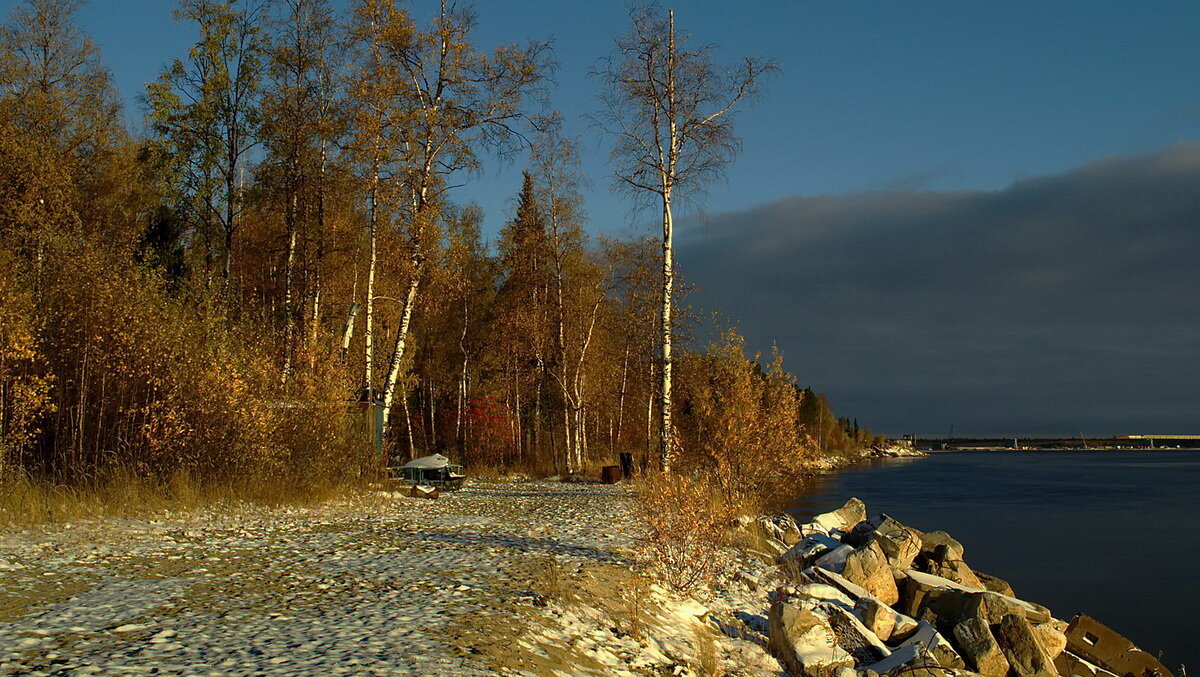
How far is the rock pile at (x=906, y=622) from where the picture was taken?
899cm

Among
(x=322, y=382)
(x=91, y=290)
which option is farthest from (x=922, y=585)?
(x=91, y=290)

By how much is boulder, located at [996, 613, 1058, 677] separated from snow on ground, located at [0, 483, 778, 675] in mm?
3681

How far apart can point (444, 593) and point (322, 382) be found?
11.4m

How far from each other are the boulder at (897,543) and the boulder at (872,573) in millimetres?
1504

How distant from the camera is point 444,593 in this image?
8227 mm

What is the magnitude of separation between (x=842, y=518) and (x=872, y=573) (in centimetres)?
720

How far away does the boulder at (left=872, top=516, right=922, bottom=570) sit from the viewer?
15.2m

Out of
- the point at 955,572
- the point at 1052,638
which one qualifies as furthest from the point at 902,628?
the point at 955,572

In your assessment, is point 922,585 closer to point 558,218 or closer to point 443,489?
point 443,489

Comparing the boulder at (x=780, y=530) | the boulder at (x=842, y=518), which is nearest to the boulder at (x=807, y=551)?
the boulder at (x=780, y=530)

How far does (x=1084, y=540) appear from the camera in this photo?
101ft

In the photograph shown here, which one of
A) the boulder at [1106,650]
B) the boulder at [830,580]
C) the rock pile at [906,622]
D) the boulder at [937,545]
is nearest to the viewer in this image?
the rock pile at [906,622]

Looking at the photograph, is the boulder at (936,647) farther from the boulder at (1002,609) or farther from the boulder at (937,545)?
the boulder at (937,545)

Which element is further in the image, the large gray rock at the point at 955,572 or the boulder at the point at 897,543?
the large gray rock at the point at 955,572
